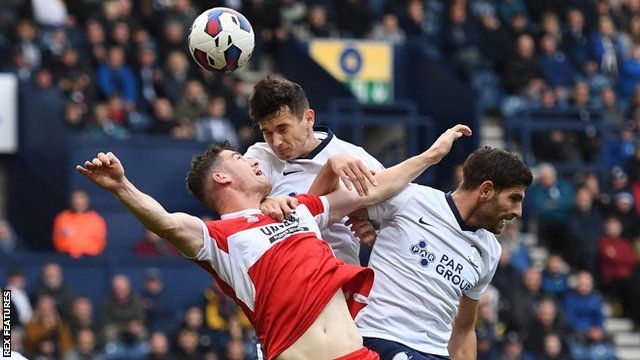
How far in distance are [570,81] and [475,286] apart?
47.0 ft

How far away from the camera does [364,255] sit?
12758 millimetres

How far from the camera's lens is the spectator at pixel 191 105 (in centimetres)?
1948

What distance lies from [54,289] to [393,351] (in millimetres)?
8768

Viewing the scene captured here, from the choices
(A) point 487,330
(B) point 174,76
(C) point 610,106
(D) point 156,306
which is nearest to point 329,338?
(D) point 156,306

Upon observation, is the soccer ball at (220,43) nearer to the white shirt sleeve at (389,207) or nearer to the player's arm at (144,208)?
the white shirt sleeve at (389,207)

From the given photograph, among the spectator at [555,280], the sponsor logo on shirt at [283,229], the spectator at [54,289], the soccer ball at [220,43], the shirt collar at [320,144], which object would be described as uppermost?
the soccer ball at [220,43]

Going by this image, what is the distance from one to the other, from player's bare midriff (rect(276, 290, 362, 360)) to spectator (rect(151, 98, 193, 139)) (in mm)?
11157

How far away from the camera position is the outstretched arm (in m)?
8.67

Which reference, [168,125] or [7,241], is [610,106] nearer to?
[168,125]

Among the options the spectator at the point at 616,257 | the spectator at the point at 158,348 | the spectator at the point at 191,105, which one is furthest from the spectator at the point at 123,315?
the spectator at the point at 616,257

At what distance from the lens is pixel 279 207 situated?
8383 millimetres

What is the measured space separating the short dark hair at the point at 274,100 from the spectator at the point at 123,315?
26.5ft

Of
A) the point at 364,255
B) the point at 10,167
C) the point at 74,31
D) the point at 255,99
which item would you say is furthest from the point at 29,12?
the point at 255,99

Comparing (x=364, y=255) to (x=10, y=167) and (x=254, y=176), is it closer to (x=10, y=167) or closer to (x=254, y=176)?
(x=254, y=176)
